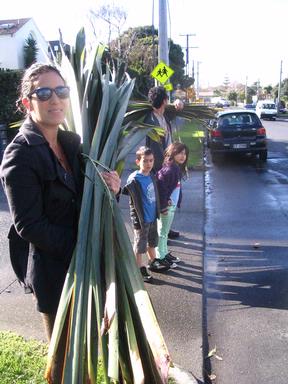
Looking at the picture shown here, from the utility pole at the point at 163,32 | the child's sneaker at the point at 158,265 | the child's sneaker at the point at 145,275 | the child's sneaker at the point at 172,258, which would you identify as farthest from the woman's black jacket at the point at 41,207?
the utility pole at the point at 163,32

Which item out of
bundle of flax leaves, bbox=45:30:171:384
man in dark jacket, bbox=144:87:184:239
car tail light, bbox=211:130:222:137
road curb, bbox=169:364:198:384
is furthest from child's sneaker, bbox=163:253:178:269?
car tail light, bbox=211:130:222:137

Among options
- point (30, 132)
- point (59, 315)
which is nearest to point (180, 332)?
point (59, 315)

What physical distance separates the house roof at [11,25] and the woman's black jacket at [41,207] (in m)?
38.4

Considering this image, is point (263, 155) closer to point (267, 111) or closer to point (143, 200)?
point (143, 200)

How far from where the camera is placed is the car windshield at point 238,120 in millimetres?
13438

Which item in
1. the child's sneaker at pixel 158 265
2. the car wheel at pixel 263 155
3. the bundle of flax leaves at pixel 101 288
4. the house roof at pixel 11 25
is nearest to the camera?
the bundle of flax leaves at pixel 101 288

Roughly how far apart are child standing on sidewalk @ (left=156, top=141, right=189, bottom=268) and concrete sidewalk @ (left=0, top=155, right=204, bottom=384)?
251 mm

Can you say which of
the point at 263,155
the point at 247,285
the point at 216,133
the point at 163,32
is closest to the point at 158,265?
the point at 247,285

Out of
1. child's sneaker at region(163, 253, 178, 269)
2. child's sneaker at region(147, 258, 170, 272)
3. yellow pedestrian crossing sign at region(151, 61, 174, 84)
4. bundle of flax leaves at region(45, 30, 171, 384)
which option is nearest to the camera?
bundle of flax leaves at region(45, 30, 171, 384)

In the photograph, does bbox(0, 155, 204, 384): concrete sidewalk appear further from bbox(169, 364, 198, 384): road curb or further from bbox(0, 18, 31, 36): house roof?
bbox(0, 18, 31, 36): house roof

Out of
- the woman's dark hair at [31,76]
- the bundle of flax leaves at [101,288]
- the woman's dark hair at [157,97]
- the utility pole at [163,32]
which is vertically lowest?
the bundle of flax leaves at [101,288]

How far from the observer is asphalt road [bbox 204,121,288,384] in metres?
3.11

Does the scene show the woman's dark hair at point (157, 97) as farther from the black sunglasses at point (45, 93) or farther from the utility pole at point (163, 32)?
the utility pole at point (163, 32)

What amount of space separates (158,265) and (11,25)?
1546 inches
